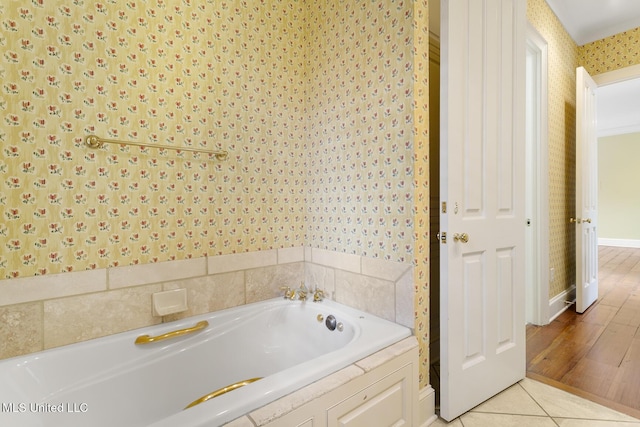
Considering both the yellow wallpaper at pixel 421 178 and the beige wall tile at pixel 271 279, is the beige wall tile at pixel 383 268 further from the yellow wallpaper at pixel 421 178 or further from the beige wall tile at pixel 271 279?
the beige wall tile at pixel 271 279

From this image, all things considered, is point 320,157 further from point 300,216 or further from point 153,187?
point 153,187

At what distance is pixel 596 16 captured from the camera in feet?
9.39

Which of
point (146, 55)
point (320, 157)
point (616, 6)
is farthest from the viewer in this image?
point (616, 6)

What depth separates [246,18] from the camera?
1762 mm

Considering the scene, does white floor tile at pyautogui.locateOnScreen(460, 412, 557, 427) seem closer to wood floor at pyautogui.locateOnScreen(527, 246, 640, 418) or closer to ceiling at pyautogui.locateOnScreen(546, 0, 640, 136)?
wood floor at pyautogui.locateOnScreen(527, 246, 640, 418)

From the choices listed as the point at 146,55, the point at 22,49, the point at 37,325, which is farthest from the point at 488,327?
the point at 22,49

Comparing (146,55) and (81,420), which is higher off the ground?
(146,55)

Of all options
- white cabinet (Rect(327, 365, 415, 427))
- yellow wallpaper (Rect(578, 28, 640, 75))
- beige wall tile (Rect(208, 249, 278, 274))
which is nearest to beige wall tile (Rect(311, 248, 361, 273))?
beige wall tile (Rect(208, 249, 278, 274))

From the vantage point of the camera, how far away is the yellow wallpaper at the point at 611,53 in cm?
292

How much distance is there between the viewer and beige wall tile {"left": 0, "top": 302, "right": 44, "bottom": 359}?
1124mm

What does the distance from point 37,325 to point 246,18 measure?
1.79 metres

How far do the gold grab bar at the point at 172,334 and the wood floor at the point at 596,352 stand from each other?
1.93m

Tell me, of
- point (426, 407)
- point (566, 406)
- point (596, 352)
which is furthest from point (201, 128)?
point (596, 352)

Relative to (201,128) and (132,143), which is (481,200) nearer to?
(201,128)
